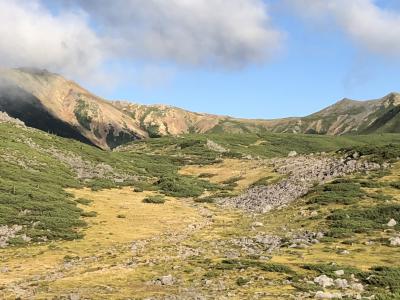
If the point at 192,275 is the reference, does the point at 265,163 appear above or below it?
above

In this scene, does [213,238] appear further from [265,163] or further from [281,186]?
[265,163]

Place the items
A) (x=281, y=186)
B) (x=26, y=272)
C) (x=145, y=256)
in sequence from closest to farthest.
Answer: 1. (x=26, y=272)
2. (x=145, y=256)
3. (x=281, y=186)

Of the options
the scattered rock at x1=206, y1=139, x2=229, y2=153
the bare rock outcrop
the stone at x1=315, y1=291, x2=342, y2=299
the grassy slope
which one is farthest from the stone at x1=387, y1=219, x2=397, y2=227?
the scattered rock at x1=206, y1=139, x2=229, y2=153

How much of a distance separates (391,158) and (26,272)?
5421cm

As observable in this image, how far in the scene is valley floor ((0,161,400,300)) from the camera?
86.1 ft

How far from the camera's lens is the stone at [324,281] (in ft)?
87.6

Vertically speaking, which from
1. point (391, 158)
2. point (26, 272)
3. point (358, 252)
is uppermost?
point (391, 158)

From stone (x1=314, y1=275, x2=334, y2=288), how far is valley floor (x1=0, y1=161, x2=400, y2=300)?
21 centimetres

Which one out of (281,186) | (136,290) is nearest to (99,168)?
(281,186)

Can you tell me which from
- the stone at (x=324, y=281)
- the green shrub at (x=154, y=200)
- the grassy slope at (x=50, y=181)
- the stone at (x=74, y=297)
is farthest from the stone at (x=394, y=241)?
the green shrub at (x=154, y=200)

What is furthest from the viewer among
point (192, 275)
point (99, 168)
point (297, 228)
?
point (99, 168)

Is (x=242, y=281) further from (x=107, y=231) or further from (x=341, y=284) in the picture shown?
(x=107, y=231)

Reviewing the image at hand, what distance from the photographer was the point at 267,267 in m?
30.0

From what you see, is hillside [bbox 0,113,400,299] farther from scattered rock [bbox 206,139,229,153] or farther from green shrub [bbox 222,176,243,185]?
scattered rock [bbox 206,139,229,153]
